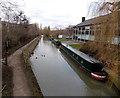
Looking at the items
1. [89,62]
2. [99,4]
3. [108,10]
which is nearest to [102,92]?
[89,62]

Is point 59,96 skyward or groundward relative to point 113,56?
groundward

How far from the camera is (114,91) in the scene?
676cm

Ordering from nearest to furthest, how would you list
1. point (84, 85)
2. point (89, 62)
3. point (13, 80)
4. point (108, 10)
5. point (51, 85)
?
point (108, 10) < point (13, 80) < point (51, 85) < point (84, 85) < point (89, 62)

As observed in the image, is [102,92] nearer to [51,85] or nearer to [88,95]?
[88,95]

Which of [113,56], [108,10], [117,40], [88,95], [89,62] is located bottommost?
[88,95]

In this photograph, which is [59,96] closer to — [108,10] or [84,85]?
[84,85]

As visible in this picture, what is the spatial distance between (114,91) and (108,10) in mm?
4556

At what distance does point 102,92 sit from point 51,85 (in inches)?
121

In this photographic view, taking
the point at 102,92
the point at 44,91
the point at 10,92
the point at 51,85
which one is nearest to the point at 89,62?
the point at 102,92

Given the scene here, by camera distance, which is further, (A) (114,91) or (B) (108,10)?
(A) (114,91)

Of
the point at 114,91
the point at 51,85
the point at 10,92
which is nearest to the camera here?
the point at 10,92

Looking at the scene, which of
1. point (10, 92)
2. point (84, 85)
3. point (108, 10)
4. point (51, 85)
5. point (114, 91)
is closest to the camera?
point (10, 92)

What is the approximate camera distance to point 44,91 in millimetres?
6496

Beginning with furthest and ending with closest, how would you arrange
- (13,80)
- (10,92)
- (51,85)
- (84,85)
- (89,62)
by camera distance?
(89,62), (84,85), (51,85), (13,80), (10,92)
